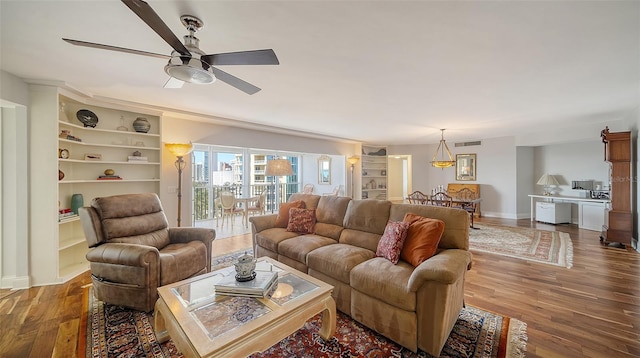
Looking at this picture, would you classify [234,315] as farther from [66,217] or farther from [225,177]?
[225,177]

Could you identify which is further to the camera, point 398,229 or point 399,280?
point 398,229

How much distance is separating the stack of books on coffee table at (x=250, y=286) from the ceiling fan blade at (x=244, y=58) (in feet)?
5.05

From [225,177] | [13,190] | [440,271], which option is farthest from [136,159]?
[440,271]

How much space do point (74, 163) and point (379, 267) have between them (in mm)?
4364

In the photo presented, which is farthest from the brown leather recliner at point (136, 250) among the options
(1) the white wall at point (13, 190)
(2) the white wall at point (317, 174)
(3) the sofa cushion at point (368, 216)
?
(2) the white wall at point (317, 174)

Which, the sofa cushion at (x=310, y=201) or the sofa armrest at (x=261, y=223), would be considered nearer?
the sofa armrest at (x=261, y=223)

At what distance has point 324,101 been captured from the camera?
11.8 ft

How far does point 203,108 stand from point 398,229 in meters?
3.45

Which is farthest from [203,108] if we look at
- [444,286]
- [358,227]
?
[444,286]

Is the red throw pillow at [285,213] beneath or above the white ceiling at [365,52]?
beneath

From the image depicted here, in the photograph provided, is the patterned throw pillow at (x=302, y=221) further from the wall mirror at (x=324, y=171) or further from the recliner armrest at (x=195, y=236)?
the wall mirror at (x=324, y=171)

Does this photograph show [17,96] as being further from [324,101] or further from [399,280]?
[399,280]

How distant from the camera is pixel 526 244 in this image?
14.5 feet

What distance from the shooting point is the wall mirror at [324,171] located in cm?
831
